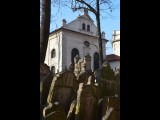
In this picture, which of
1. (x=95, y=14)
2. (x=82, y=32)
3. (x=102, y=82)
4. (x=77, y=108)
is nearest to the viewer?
(x=77, y=108)

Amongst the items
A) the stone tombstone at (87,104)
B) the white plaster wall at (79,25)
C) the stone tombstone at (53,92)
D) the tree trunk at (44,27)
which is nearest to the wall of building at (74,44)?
the white plaster wall at (79,25)

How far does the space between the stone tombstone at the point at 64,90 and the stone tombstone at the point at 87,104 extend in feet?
2.34

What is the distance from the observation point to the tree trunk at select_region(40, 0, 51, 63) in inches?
249

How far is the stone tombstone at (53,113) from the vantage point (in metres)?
4.16

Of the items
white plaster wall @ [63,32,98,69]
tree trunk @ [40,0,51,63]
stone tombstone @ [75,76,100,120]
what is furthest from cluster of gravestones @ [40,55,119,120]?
white plaster wall @ [63,32,98,69]

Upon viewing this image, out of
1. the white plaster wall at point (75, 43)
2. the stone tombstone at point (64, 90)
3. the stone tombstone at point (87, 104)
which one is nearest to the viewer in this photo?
the stone tombstone at point (87, 104)

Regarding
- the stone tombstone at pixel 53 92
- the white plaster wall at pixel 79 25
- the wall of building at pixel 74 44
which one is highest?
the white plaster wall at pixel 79 25

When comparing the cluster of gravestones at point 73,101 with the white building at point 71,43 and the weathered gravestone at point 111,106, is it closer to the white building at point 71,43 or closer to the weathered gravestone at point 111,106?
the weathered gravestone at point 111,106
